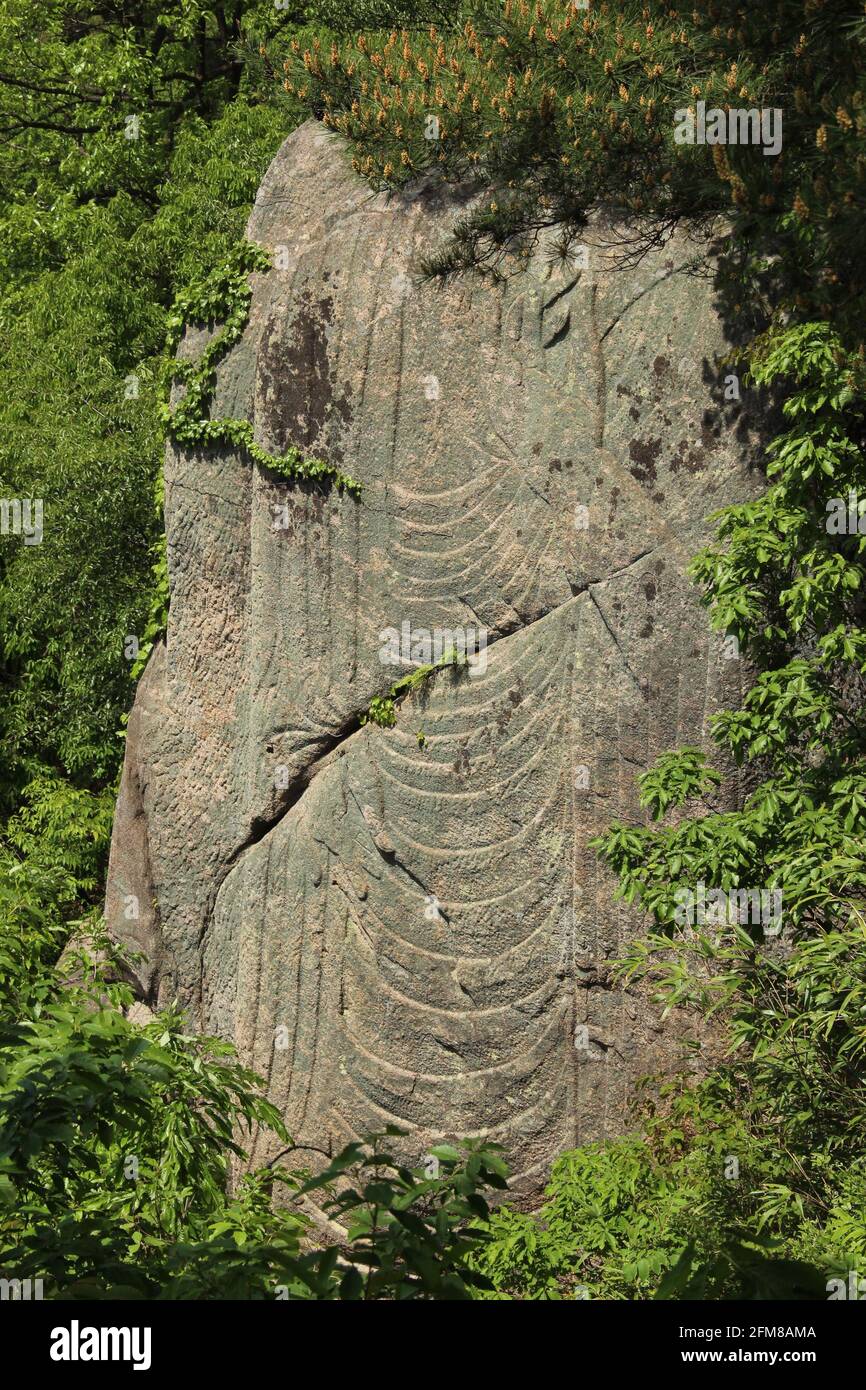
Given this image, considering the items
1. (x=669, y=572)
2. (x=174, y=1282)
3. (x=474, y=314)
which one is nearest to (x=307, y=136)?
(x=474, y=314)

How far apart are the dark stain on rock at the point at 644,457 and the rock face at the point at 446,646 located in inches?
0.7

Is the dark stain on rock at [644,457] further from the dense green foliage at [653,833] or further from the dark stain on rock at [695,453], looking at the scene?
the dense green foliage at [653,833]

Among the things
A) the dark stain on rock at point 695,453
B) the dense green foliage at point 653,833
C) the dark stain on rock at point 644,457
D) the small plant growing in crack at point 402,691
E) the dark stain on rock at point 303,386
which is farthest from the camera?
the dark stain on rock at point 303,386

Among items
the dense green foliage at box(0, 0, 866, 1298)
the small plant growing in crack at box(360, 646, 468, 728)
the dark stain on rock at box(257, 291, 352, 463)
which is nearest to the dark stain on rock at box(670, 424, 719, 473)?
the dense green foliage at box(0, 0, 866, 1298)

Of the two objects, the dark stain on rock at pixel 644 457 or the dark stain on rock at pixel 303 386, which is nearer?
the dark stain on rock at pixel 644 457

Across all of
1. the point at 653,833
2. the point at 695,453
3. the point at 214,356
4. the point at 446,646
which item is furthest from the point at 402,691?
the point at 214,356

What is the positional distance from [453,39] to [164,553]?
3588 millimetres

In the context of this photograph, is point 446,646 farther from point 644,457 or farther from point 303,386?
point 303,386

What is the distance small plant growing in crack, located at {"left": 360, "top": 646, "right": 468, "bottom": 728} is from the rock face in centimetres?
5

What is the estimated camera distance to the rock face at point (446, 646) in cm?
747

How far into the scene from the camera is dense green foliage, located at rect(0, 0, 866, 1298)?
3172 mm

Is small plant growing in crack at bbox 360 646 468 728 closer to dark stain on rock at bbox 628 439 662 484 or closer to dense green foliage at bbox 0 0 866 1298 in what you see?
dense green foliage at bbox 0 0 866 1298

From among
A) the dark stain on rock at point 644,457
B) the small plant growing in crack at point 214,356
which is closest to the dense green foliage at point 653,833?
the small plant growing in crack at point 214,356

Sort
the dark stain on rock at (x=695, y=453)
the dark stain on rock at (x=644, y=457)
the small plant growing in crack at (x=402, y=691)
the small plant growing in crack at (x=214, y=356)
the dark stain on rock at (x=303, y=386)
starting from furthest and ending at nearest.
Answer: the small plant growing in crack at (x=214, y=356) → the dark stain on rock at (x=303, y=386) → the small plant growing in crack at (x=402, y=691) → the dark stain on rock at (x=644, y=457) → the dark stain on rock at (x=695, y=453)
